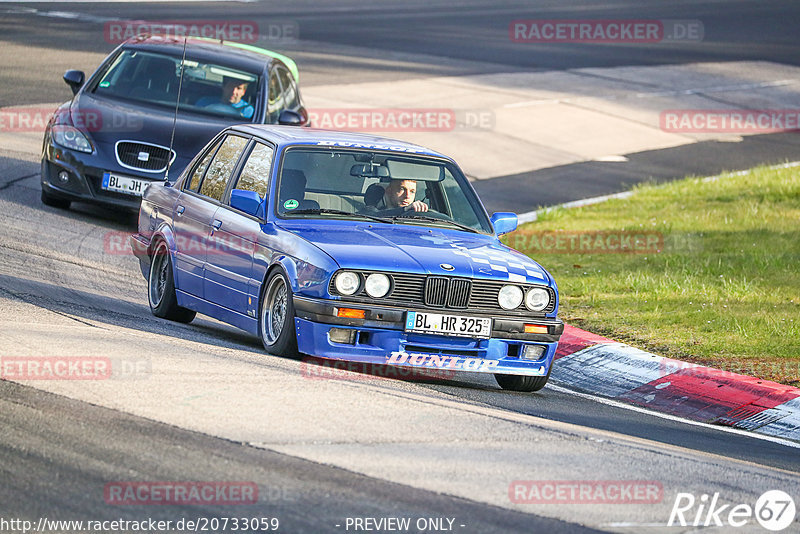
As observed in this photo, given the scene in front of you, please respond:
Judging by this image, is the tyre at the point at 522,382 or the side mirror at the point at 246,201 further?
the side mirror at the point at 246,201

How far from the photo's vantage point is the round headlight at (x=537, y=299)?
8.89 metres

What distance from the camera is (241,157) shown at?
10273mm

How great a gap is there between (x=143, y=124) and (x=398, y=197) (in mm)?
5634

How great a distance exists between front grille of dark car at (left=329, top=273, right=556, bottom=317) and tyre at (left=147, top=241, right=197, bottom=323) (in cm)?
240

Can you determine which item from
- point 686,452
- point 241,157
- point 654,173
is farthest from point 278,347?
point 654,173

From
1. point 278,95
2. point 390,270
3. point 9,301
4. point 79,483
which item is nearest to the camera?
point 79,483

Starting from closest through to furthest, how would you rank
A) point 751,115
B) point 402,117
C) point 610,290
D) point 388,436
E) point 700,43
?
point 388,436 < point 610,290 < point 402,117 < point 751,115 < point 700,43

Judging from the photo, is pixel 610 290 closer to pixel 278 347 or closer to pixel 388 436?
pixel 278 347

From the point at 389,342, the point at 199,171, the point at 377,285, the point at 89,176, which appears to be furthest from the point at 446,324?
the point at 89,176

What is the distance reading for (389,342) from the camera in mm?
8547

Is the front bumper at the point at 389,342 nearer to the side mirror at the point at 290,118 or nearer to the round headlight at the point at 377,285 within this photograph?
the round headlight at the point at 377,285

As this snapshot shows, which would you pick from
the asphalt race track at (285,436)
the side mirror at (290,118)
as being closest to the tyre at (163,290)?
the asphalt race track at (285,436)

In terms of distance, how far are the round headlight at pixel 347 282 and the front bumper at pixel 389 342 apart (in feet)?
0.32

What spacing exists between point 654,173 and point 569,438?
15372 mm
